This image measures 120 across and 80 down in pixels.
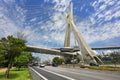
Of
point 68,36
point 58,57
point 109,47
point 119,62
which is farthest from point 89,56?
point 58,57

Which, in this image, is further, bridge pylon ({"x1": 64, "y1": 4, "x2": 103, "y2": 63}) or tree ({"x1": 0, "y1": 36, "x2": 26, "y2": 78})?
bridge pylon ({"x1": 64, "y1": 4, "x2": 103, "y2": 63})

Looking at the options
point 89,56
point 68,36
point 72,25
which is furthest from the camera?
point 68,36

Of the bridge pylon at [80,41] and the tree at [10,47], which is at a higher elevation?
the bridge pylon at [80,41]

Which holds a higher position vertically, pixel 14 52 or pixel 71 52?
pixel 71 52

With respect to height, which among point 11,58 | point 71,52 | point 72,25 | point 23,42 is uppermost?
point 72,25

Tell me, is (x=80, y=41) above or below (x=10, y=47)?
above

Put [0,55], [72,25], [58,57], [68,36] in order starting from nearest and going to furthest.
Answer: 1. [0,55]
2. [72,25]
3. [68,36]
4. [58,57]

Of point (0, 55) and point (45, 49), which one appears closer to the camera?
point (0, 55)

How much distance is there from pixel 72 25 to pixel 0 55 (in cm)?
9332

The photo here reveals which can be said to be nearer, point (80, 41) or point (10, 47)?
point (10, 47)

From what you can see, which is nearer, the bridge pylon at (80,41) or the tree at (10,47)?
the tree at (10,47)

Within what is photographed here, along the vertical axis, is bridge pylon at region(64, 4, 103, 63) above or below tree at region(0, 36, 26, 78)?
above

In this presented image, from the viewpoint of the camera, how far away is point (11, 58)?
1599 inches

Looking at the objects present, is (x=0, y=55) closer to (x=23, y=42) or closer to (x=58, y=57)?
(x=23, y=42)
